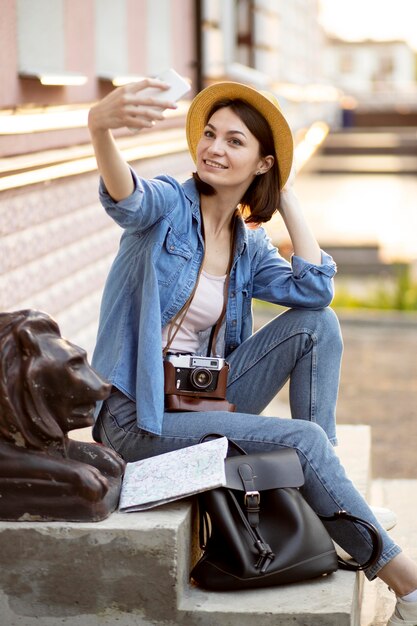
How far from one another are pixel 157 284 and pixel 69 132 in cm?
307

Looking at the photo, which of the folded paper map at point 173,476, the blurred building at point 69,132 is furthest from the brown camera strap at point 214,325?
the blurred building at point 69,132

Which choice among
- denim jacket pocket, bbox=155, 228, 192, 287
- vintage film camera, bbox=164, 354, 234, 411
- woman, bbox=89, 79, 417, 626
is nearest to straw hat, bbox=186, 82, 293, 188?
woman, bbox=89, 79, 417, 626

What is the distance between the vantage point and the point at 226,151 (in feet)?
12.2

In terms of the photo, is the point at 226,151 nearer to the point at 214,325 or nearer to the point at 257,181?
the point at 257,181

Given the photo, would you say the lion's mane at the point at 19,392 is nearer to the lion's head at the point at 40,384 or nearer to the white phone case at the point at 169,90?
the lion's head at the point at 40,384

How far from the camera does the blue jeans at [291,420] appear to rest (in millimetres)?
3365

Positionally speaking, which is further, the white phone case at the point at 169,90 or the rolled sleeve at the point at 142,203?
the rolled sleeve at the point at 142,203

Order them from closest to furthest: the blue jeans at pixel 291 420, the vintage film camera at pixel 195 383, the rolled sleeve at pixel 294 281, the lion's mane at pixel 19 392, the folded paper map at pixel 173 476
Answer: the lion's mane at pixel 19 392 < the folded paper map at pixel 173 476 < the blue jeans at pixel 291 420 < the vintage film camera at pixel 195 383 < the rolled sleeve at pixel 294 281

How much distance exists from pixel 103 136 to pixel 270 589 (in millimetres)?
1298

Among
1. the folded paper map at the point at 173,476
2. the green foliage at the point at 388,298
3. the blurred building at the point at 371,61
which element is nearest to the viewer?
the folded paper map at the point at 173,476

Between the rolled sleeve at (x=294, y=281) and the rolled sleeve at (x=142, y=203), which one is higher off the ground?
the rolled sleeve at (x=142, y=203)

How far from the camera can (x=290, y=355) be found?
3805mm

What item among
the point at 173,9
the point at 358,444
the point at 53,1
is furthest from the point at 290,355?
the point at 173,9

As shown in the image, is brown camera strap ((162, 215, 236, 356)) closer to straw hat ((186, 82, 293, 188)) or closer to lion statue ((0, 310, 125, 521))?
straw hat ((186, 82, 293, 188))
